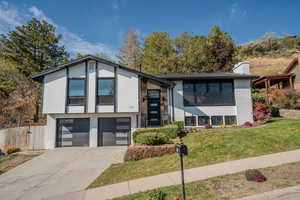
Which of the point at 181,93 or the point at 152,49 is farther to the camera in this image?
the point at 152,49

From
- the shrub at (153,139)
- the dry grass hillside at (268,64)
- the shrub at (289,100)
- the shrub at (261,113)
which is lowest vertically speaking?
the shrub at (153,139)

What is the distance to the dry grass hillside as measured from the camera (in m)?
36.7

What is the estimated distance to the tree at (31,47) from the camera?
1989 centimetres

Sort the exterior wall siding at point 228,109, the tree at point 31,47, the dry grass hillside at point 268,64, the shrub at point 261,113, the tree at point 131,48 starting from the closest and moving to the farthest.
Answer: the shrub at point 261,113
the exterior wall siding at point 228,109
the tree at point 31,47
the tree at point 131,48
the dry grass hillside at point 268,64

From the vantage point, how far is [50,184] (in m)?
5.68

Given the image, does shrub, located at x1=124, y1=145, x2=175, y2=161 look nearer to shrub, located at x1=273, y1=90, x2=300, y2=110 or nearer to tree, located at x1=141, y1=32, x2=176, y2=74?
shrub, located at x1=273, y1=90, x2=300, y2=110

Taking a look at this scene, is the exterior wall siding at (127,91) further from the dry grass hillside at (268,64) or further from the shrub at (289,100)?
the dry grass hillside at (268,64)

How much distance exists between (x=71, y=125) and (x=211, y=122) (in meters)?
11.2

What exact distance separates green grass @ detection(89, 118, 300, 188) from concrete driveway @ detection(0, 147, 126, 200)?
0.75 metres

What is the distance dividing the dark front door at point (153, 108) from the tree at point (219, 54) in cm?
1550

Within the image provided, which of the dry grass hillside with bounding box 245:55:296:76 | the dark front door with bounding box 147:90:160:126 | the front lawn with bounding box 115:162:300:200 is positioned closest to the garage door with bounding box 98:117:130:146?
the dark front door with bounding box 147:90:160:126

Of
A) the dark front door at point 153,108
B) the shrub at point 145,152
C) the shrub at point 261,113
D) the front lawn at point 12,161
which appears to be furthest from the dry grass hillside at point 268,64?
the front lawn at point 12,161

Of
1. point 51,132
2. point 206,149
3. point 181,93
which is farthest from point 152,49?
point 206,149

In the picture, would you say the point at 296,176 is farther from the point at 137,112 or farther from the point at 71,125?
the point at 71,125
